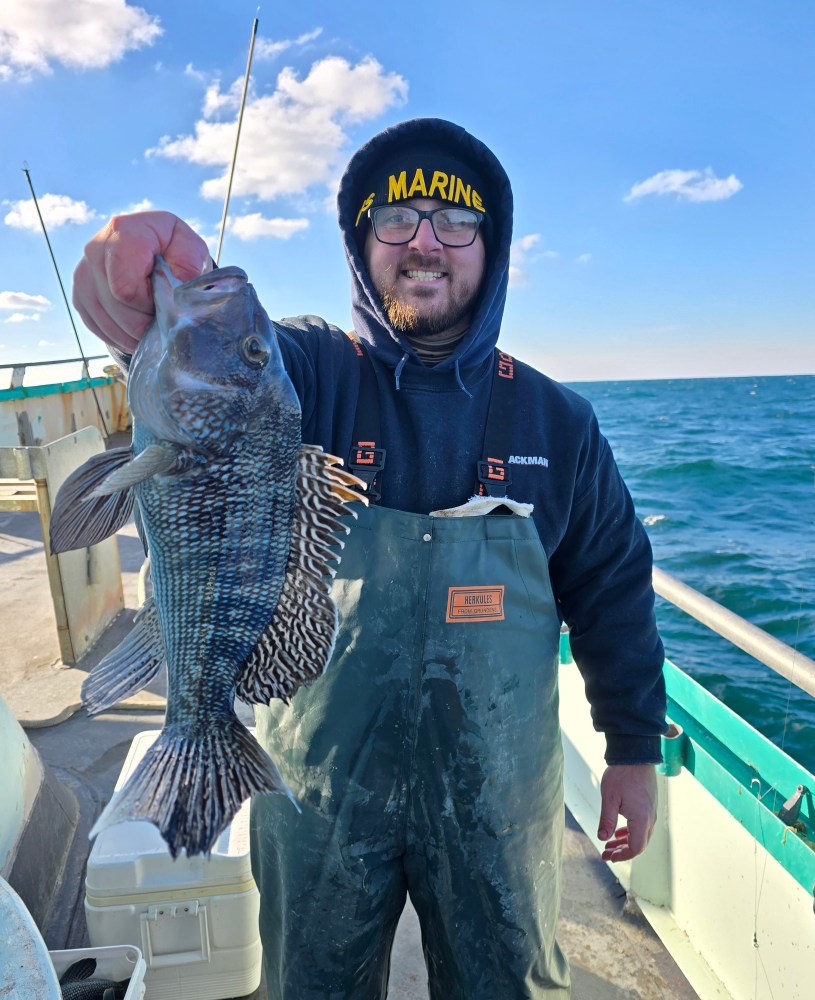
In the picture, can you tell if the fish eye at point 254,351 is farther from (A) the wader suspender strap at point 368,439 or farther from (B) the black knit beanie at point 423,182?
(B) the black knit beanie at point 423,182

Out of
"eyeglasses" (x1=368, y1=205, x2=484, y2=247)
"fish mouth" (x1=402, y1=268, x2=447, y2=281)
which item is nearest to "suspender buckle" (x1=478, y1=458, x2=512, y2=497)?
"fish mouth" (x1=402, y1=268, x2=447, y2=281)

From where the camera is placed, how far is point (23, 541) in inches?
354

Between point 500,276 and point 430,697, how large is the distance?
1548mm

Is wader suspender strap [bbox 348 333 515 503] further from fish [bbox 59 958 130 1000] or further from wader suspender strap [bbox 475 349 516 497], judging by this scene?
fish [bbox 59 958 130 1000]

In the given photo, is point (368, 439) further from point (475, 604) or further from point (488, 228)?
point (488, 228)

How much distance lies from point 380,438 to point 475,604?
64cm

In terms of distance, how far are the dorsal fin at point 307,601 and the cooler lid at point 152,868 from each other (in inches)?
39.9

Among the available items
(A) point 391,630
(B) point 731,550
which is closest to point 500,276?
(A) point 391,630

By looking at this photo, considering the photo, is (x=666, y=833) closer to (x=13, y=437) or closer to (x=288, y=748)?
(x=288, y=748)

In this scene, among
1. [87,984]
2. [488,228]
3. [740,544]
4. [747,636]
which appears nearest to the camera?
[87,984]

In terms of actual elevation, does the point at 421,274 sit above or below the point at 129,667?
above

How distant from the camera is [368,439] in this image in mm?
2316

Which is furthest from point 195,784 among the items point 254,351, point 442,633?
point 254,351

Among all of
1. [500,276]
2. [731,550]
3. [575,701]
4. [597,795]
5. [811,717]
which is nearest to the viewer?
[500,276]
